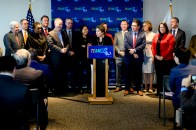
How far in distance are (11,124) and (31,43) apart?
4978 millimetres

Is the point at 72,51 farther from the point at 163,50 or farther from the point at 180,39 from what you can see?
the point at 180,39

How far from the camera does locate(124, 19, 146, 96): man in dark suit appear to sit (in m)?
8.07

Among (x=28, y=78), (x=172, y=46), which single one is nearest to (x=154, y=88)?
(x=172, y=46)

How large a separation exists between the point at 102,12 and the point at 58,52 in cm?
192

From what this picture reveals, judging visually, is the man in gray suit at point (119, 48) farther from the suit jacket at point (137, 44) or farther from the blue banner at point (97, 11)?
the blue banner at point (97, 11)

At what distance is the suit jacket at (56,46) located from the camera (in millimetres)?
7902

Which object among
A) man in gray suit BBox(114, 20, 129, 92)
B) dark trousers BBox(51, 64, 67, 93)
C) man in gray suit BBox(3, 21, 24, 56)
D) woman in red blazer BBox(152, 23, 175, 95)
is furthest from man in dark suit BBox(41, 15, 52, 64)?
woman in red blazer BBox(152, 23, 175, 95)

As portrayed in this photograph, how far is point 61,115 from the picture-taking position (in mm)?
6277

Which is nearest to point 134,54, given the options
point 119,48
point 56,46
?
point 119,48

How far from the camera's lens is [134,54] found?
809 cm

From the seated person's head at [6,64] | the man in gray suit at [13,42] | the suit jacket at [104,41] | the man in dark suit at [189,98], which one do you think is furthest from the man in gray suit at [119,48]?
the seated person's head at [6,64]

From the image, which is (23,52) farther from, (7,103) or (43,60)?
(43,60)

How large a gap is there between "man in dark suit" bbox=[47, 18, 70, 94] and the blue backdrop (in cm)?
106

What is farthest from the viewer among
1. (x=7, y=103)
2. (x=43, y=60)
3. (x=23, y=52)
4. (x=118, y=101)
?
(x=43, y=60)
